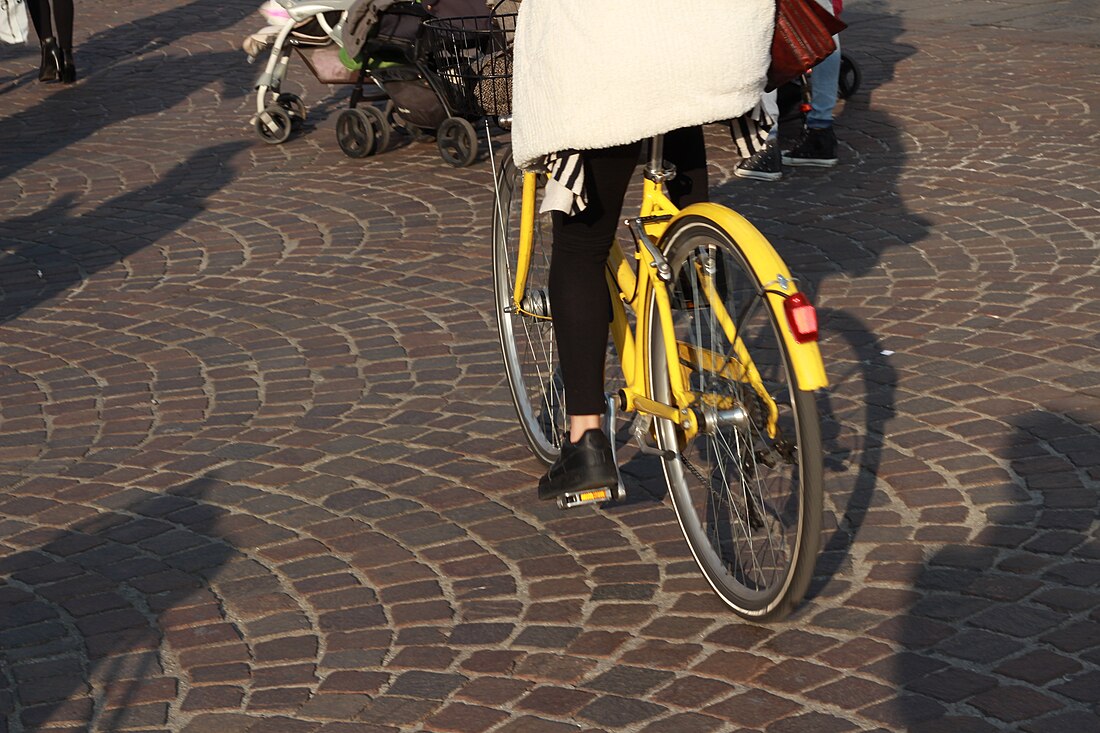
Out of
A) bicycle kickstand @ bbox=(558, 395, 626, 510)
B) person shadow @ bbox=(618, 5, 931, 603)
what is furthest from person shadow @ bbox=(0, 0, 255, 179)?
bicycle kickstand @ bbox=(558, 395, 626, 510)

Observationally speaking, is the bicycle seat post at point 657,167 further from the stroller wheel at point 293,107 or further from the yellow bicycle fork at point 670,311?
the stroller wheel at point 293,107

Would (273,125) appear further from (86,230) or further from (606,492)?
(606,492)

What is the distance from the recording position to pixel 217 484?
4934 mm

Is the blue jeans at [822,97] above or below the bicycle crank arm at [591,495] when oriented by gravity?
above

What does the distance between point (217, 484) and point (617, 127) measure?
6.78ft

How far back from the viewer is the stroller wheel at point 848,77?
32.8ft

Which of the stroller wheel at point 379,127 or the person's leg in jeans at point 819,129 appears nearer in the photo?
the person's leg in jeans at point 819,129

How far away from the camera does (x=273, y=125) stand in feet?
32.9

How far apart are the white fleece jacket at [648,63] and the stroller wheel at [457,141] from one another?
5.45 meters

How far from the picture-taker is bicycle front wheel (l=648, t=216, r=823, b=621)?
11.3 feet

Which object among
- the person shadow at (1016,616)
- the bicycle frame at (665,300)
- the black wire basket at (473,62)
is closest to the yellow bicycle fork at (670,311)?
the bicycle frame at (665,300)

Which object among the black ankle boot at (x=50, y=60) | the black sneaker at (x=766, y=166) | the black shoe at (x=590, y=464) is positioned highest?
the black ankle boot at (x=50, y=60)

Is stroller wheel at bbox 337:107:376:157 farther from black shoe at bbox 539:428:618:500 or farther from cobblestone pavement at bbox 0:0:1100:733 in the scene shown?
black shoe at bbox 539:428:618:500

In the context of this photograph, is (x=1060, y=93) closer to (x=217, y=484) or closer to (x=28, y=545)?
(x=217, y=484)
